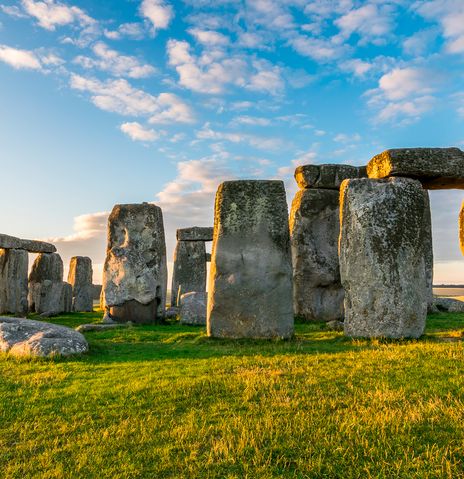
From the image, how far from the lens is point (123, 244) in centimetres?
1675

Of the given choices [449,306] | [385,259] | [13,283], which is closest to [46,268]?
[13,283]

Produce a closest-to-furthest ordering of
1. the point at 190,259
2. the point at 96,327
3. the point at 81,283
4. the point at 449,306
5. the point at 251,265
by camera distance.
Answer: the point at 251,265 → the point at 96,327 → the point at 449,306 → the point at 81,283 → the point at 190,259

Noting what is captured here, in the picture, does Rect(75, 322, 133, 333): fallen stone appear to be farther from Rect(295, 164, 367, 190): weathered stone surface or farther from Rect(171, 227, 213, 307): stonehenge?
Rect(171, 227, 213, 307): stonehenge

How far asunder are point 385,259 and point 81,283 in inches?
787

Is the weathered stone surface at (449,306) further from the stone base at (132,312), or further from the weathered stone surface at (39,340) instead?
the weathered stone surface at (39,340)

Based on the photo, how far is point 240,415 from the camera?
515cm

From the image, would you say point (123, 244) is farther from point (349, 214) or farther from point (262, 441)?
point (262, 441)

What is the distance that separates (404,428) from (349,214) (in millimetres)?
6318

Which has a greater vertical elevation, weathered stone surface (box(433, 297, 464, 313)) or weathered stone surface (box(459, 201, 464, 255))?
weathered stone surface (box(459, 201, 464, 255))

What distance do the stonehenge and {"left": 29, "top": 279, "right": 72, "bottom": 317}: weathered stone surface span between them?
5.82 metres

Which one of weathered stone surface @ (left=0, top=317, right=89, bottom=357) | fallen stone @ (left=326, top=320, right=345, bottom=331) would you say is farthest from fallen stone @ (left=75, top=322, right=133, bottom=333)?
fallen stone @ (left=326, top=320, right=345, bottom=331)

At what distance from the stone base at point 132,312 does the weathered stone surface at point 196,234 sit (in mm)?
10536

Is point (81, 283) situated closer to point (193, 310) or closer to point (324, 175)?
point (193, 310)

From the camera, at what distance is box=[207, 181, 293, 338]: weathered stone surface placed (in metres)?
10.6
